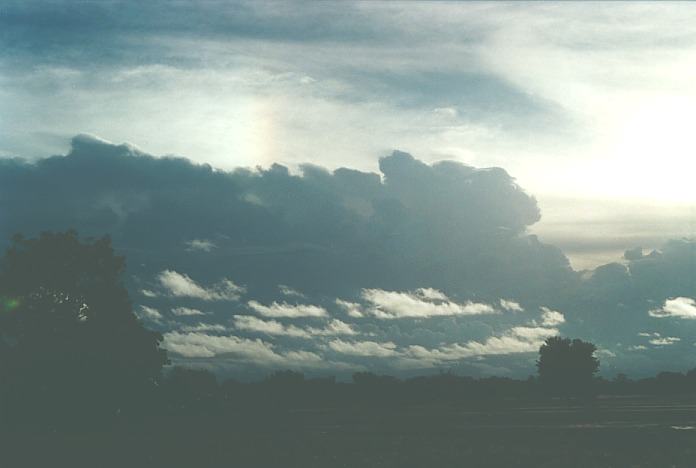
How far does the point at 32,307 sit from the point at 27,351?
506 cm

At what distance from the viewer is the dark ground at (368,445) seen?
49.0m

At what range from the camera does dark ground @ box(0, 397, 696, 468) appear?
49.0 m

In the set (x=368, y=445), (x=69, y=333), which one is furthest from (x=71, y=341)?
(x=368, y=445)

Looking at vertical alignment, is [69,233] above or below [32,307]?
Answer: above

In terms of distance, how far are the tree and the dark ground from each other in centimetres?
396

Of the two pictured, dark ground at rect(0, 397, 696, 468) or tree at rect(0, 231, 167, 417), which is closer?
dark ground at rect(0, 397, 696, 468)

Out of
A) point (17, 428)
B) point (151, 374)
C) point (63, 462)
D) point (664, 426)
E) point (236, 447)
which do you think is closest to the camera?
point (63, 462)

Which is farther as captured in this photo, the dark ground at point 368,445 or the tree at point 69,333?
the tree at point 69,333

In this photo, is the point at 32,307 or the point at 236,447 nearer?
the point at 236,447

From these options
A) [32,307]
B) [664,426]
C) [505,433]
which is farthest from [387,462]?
[32,307]

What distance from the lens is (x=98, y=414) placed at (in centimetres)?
8506

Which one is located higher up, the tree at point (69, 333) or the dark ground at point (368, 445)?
the tree at point (69, 333)

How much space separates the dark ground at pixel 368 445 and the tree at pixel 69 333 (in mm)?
3955

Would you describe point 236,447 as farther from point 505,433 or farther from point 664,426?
point 664,426
